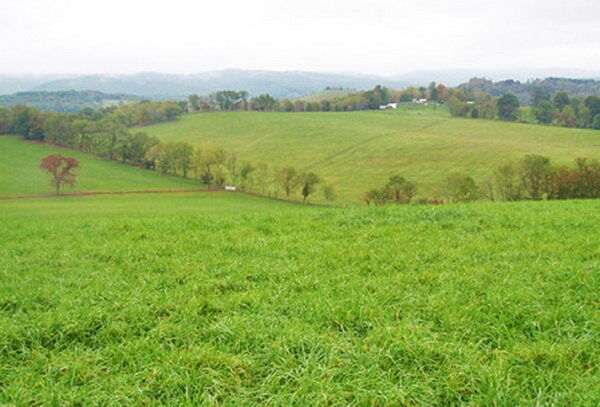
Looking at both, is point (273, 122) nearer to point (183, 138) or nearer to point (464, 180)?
point (183, 138)

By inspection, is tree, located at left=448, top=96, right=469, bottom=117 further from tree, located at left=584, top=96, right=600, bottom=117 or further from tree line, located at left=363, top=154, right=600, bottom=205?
tree line, located at left=363, top=154, right=600, bottom=205

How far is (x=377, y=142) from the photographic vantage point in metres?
114

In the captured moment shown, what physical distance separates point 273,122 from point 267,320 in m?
137

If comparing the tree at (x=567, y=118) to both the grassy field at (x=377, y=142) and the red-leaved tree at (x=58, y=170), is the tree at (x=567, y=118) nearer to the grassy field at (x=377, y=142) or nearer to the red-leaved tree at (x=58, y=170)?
the grassy field at (x=377, y=142)

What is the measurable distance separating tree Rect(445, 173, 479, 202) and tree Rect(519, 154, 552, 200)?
711 centimetres

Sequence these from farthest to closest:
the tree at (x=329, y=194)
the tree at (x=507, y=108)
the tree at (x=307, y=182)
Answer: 1. the tree at (x=507, y=108)
2. the tree at (x=329, y=194)
3. the tree at (x=307, y=182)

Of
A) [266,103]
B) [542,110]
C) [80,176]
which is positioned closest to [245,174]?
[80,176]

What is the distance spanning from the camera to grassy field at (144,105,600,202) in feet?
300

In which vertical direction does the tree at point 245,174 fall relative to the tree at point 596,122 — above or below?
below

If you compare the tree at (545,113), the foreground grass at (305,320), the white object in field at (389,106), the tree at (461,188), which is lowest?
the tree at (461,188)

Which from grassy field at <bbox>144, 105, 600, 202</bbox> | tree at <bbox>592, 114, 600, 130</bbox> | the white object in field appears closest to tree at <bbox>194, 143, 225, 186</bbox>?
grassy field at <bbox>144, 105, 600, 202</bbox>

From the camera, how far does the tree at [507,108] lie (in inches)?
5522

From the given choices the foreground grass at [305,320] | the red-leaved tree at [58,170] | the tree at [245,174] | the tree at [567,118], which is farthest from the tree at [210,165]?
the tree at [567,118]

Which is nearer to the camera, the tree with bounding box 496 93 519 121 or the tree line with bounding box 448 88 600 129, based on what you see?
the tree line with bounding box 448 88 600 129
